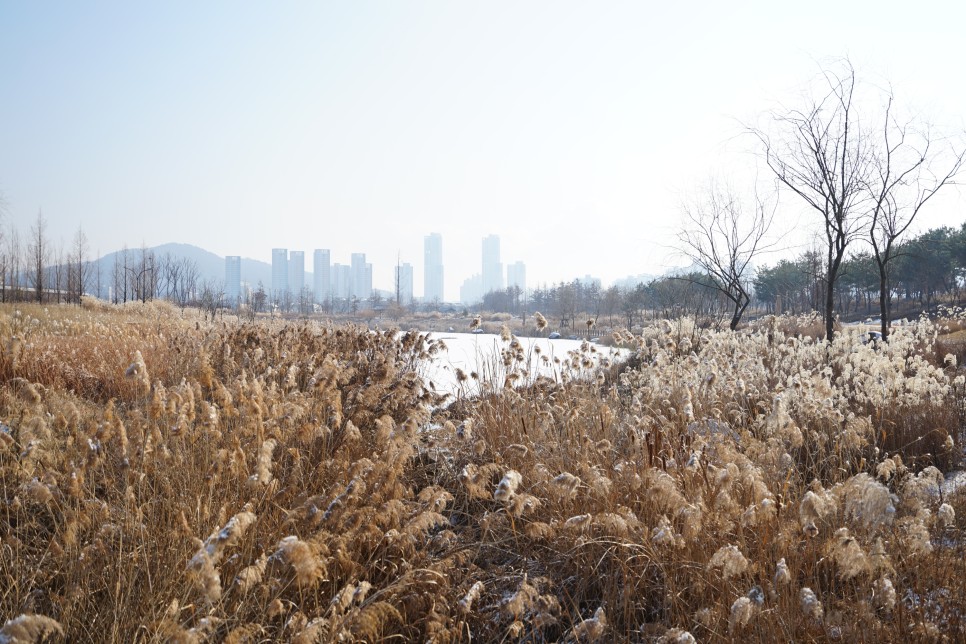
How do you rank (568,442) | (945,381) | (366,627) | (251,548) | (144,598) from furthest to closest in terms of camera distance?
(945,381)
(568,442)
(251,548)
(144,598)
(366,627)

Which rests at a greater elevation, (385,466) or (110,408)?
(110,408)

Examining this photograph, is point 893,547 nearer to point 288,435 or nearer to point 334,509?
point 334,509

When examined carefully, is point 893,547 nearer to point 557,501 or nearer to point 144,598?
point 557,501

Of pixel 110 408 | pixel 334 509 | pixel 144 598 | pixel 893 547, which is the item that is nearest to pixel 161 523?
pixel 144 598

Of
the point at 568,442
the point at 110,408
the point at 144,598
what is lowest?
the point at 144,598

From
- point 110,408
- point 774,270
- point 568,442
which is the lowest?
point 568,442

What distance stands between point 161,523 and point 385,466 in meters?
0.99

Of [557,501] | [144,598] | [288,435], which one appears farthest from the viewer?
[288,435]

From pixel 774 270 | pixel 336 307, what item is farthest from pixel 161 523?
pixel 336 307

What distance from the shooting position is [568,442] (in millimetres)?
3809

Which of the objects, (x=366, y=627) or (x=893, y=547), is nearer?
(x=366, y=627)

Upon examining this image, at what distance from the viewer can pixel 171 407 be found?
267cm

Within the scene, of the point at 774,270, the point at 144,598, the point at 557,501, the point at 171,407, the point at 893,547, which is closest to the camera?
the point at 144,598

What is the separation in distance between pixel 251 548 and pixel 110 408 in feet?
3.68
